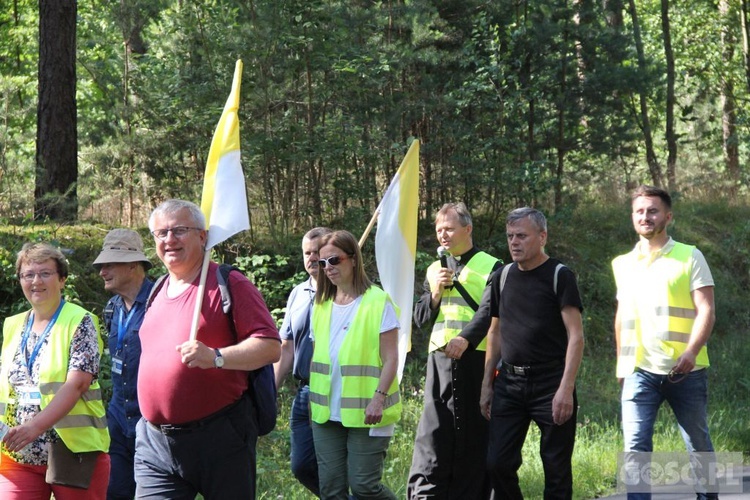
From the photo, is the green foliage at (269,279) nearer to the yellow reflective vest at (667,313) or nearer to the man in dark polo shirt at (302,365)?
the man in dark polo shirt at (302,365)

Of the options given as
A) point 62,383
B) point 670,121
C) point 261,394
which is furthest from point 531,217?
point 670,121

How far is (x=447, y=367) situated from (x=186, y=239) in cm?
300

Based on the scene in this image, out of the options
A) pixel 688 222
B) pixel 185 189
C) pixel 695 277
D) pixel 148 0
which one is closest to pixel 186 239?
pixel 695 277

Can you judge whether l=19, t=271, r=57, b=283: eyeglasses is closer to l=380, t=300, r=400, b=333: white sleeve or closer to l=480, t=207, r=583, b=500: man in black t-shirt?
l=380, t=300, r=400, b=333: white sleeve

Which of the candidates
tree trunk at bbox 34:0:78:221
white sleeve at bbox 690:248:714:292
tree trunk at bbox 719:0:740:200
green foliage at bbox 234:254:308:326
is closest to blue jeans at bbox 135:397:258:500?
white sleeve at bbox 690:248:714:292

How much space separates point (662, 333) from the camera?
22.2ft

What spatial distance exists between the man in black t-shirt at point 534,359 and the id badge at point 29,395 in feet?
9.13

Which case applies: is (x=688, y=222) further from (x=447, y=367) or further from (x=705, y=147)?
(x=447, y=367)

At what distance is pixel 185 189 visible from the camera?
41.7 ft

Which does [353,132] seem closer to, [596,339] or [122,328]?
[596,339]

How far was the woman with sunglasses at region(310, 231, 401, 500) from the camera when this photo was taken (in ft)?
20.2

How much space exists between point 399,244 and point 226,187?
9.47 feet

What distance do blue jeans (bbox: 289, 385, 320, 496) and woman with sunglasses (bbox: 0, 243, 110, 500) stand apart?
1.63 m

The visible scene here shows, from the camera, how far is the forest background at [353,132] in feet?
39.3
